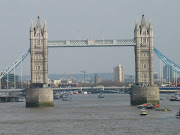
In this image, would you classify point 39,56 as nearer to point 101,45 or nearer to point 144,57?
point 101,45

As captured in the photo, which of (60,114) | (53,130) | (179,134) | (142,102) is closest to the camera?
(179,134)

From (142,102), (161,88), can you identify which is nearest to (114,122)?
(142,102)

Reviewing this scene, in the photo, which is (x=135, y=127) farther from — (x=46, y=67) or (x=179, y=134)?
(x=46, y=67)

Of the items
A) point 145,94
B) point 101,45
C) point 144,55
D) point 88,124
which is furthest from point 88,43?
point 88,124

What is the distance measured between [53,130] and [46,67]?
46.2m

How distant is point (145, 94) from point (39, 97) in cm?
2018

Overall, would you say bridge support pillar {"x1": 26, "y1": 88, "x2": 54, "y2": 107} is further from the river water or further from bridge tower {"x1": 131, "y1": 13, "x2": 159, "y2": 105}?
bridge tower {"x1": 131, "y1": 13, "x2": 159, "y2": 105}

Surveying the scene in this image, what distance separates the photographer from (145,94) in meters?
109

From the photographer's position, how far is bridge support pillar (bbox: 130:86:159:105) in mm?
108812

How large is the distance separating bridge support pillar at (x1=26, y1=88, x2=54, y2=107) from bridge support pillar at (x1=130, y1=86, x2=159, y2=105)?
1644 centimetres

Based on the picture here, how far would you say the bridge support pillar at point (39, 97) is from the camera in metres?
108

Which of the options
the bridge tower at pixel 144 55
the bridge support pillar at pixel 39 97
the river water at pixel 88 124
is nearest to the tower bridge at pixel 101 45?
the bridge tower at pixel 144 55

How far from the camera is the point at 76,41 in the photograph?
114 metres

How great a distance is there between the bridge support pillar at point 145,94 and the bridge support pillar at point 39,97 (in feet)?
53.9
